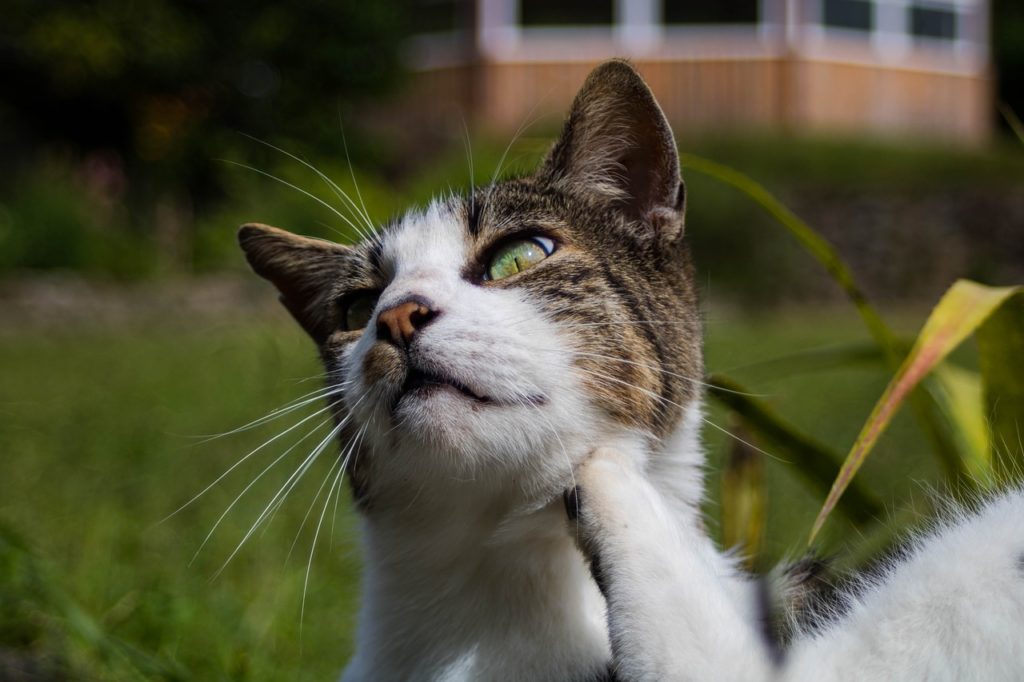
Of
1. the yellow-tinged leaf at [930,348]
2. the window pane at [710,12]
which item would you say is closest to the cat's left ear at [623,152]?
the yellow-tinged leaf at [930,348]

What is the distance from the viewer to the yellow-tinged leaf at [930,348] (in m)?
1.55

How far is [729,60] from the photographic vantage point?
15.6 meters

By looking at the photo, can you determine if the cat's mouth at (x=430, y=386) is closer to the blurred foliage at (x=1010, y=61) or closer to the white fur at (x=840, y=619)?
the white fur at (x=840, y=619)

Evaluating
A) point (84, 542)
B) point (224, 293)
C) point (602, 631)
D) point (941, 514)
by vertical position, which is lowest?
point (224, 293)

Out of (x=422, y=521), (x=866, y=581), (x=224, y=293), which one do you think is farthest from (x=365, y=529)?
(x=224, y=293)

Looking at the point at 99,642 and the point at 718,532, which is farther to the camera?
the point at 718,532

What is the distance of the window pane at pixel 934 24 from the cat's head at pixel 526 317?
17583mm

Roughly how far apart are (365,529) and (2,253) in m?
10.2

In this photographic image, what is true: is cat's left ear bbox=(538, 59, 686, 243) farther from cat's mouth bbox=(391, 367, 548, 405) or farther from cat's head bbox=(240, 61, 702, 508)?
cat's mouth bbox=(391, 367, 548, 405)

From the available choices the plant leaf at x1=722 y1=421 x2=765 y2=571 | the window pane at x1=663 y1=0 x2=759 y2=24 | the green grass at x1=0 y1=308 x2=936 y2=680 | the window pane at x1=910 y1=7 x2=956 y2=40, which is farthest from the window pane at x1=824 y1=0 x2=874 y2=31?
the plant leaf at x1=722 y1=421 x2=765 y2=571

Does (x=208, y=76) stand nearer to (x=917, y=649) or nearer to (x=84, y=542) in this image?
(x=84, y=542)

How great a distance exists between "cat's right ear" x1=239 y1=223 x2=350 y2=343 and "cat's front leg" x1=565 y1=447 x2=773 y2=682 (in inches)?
30.5

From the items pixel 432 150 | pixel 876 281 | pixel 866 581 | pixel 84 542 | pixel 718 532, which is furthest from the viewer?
pixel 432 150

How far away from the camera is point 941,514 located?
1.42 m
